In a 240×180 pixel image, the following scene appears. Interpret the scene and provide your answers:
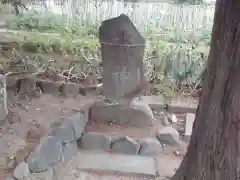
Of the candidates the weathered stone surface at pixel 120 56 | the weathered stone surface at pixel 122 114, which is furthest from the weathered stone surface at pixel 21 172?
the weathered stone surface at pixel 120 56

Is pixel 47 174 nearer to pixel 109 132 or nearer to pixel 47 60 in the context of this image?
pixel 109 132

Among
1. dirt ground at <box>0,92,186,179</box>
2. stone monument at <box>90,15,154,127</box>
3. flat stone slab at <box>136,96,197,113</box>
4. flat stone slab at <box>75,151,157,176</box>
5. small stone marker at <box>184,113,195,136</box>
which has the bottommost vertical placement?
flat stone slab at <box>75,151,157,176</box>

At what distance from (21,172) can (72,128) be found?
838 millimetres

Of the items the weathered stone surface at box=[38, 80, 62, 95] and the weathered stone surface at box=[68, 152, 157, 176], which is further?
the weathered stone surface at box=[38, 80, 62, 95]

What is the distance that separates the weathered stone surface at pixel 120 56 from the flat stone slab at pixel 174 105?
63 centimetres

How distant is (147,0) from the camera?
607 cm

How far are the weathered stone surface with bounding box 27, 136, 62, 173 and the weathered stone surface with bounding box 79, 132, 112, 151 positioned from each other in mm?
360

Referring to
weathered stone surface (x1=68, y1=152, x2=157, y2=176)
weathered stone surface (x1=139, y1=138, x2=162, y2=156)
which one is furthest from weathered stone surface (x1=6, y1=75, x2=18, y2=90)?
weathered stone surface (x1=139, y1=138, x2=162, y2=156)

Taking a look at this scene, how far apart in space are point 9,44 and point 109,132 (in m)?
3.16

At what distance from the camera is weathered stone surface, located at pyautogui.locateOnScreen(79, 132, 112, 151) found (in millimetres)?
3393

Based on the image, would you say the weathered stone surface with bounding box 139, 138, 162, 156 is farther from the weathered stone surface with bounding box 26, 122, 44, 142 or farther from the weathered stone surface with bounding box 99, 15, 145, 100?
the weathered stone surface with bounding box 26, 122, 44, 142

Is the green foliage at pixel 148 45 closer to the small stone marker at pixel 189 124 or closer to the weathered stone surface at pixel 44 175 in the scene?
the small stone marker at pixel 189 124

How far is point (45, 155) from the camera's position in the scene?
2859 mm

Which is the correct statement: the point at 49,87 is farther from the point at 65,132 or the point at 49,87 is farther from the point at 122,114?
the point at 65,132
